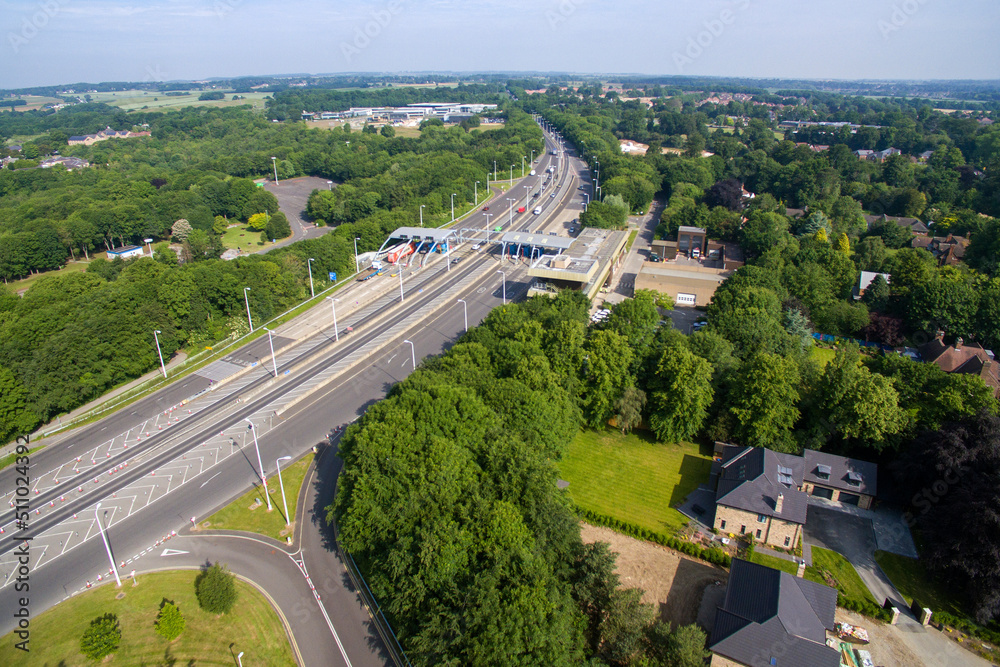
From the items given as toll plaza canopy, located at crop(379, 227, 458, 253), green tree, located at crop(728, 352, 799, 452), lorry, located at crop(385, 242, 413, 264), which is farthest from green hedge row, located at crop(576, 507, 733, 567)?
toll plaza canopy, located at crop(379, 227, 458, 253)

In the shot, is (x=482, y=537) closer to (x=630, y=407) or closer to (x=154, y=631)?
(x=154, y=631)

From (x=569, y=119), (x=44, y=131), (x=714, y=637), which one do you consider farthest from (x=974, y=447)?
(x=44, y=131)

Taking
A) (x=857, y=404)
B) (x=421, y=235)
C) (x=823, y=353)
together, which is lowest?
(x=823, y=353)

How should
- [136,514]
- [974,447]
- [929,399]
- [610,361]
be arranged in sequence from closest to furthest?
1. [974,447]
2. [136,514]
3. [929,399]
4. [610,361]

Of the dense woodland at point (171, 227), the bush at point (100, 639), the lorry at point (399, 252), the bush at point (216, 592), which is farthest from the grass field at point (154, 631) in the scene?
the lorry at point (399, 252)

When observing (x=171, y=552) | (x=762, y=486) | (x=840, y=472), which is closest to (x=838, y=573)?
(x=762, y=486)

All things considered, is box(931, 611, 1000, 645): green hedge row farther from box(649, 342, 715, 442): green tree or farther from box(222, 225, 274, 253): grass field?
box(222, 225, 274, 253): grass field

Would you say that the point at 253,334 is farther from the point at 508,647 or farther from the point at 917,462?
the point at 917,462
